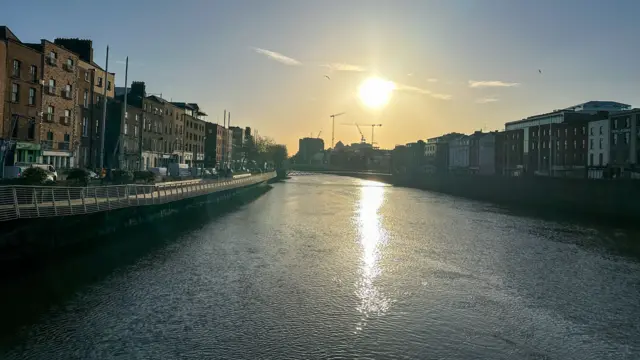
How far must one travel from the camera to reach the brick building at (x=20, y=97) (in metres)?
44.0

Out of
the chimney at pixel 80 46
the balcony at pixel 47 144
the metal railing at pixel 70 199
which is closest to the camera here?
the metal railing at pixel 70 199

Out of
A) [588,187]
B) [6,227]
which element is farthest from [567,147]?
[6,227]

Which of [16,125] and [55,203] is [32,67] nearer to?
[16,125]

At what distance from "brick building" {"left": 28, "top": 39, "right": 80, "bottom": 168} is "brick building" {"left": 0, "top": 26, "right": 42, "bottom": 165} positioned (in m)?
1.46

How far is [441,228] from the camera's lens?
4341 cm

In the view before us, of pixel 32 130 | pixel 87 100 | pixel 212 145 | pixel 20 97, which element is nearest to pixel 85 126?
pixel 87 100

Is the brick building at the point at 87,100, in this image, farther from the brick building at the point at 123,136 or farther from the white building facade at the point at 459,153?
the white building facade at the point at 459,153

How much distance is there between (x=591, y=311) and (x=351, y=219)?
31992mm

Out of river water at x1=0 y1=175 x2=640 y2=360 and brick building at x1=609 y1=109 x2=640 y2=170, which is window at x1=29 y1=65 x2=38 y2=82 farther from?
brick building at x1=609 y1=109 x2=640 y2=170

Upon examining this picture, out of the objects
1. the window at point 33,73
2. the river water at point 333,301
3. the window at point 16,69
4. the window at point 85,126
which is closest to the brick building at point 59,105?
the window at point 33,73

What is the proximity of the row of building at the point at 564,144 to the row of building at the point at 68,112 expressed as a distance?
76674 mm

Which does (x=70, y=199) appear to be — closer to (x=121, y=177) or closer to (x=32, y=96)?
(x=121, y=177)

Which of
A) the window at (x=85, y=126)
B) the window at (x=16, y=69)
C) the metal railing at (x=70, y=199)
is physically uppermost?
the window at (x=16, y=69)

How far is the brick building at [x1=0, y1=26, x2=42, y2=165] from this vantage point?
44.0 metres
